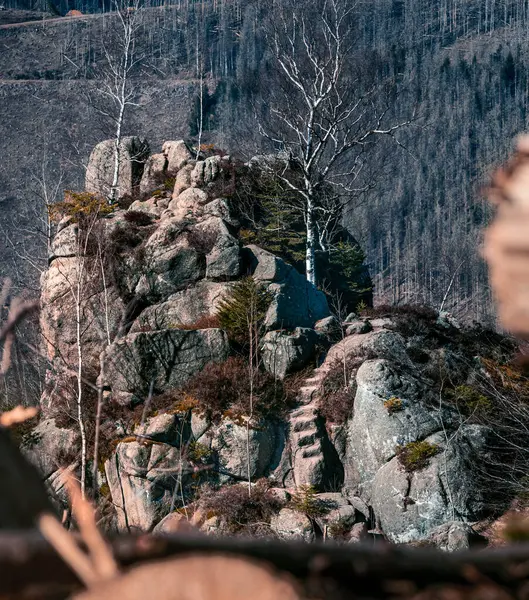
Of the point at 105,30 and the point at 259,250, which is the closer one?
the point at 259,250

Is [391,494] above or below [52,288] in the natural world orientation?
below

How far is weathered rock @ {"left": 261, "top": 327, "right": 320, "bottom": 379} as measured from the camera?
15641mm

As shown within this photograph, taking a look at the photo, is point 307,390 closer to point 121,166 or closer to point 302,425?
point 302,425

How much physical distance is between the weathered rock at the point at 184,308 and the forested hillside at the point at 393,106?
29.9m

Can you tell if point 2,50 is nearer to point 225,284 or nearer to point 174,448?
point 225,284

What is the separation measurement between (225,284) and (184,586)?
53.1 ft

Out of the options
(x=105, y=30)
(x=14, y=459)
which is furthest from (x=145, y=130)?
(x=14, y=459)

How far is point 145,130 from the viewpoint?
5350 cm

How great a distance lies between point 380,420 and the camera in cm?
1402

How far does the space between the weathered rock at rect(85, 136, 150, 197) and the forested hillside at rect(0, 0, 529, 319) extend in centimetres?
2001

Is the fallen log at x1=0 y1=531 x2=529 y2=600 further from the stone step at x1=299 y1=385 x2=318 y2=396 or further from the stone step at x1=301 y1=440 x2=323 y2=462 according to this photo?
the stone step at x1=299 y1=385 x2=318 y2=396

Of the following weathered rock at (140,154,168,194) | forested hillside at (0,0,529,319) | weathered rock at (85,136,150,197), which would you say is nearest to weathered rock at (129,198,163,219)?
weathered rock at (140,154,168,194)

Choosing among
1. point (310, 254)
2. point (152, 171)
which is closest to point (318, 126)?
point (152, 171)

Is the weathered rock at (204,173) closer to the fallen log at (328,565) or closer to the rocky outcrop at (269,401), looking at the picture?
the rocky outcrop at (269,401)
